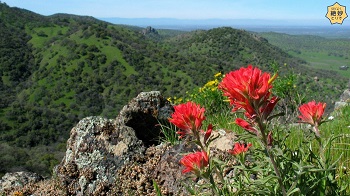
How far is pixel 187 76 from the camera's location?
9288cm

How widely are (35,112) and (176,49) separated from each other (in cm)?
7860

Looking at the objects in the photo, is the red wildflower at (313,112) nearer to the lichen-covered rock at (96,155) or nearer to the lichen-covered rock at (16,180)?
the lichen-covered rock at (96,155)

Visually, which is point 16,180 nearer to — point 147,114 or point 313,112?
point 147,114

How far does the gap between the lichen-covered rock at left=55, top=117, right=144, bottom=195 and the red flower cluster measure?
262 cm

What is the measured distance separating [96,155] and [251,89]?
9.73 ft

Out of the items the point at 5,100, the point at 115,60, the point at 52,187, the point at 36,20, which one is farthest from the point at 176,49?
the point at 52,187

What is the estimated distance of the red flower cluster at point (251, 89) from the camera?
1.54 metres

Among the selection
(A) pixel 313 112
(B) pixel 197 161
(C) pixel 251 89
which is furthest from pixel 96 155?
(C) pixel 251 89

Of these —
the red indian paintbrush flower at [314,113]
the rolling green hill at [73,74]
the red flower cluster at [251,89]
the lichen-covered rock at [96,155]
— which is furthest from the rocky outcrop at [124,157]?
the rolling green hill at [73,74]

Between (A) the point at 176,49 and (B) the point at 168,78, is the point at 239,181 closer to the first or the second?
(B) the point at 168,78

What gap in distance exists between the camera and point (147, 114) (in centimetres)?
474

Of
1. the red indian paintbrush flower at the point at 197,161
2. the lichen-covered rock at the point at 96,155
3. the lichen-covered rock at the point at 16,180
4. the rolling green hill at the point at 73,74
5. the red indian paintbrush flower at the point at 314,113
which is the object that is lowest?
the rolling green hill at the point at 73,74

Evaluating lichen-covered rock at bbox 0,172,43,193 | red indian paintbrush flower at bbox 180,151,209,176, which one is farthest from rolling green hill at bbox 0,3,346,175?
red indian paintbrush flower at bbox 180,151,209,176

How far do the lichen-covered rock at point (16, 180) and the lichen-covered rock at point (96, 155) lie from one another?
52.4 inches
